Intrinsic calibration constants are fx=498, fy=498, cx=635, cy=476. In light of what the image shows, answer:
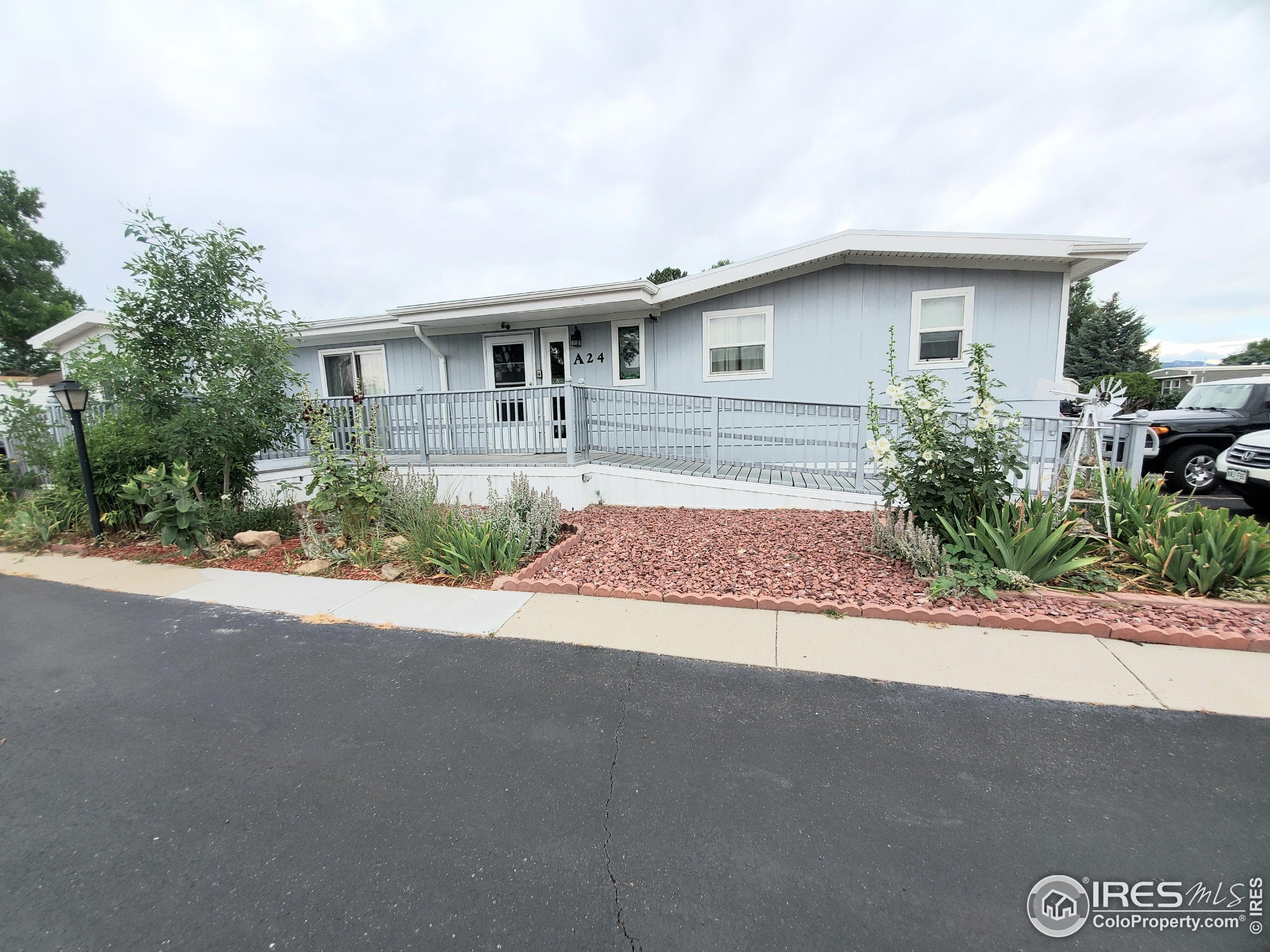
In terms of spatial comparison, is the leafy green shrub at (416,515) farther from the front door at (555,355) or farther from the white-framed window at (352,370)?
the white-framed window at (352,370)

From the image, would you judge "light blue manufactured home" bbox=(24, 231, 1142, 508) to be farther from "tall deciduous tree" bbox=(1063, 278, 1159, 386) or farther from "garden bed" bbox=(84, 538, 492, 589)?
"tall deciduous tree" bbox=(1063, 278, 1159, 386)

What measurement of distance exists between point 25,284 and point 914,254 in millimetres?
43427

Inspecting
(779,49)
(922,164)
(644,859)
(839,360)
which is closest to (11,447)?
(644,859)

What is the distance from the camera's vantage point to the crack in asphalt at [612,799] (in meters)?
1.54

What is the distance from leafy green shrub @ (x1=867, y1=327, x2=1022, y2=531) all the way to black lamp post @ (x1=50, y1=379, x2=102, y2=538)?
9199mm

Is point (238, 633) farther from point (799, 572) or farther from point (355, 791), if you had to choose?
point (799, 572)

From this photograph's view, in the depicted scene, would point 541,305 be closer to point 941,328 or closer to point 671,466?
point 671,466

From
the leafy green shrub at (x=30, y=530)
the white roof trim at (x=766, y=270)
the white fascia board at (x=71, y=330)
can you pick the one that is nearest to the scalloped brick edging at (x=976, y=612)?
the white roof trim at (x=766, y=270)

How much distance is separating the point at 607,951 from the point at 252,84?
1314 cm

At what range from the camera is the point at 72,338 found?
517 inches

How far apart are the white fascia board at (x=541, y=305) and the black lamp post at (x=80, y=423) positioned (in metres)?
4.50

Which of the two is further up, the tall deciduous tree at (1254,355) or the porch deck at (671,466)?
the tall deciduous tree at (1254,355)

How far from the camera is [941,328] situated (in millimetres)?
7816

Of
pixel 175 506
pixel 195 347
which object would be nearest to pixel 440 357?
pixel 195 347
